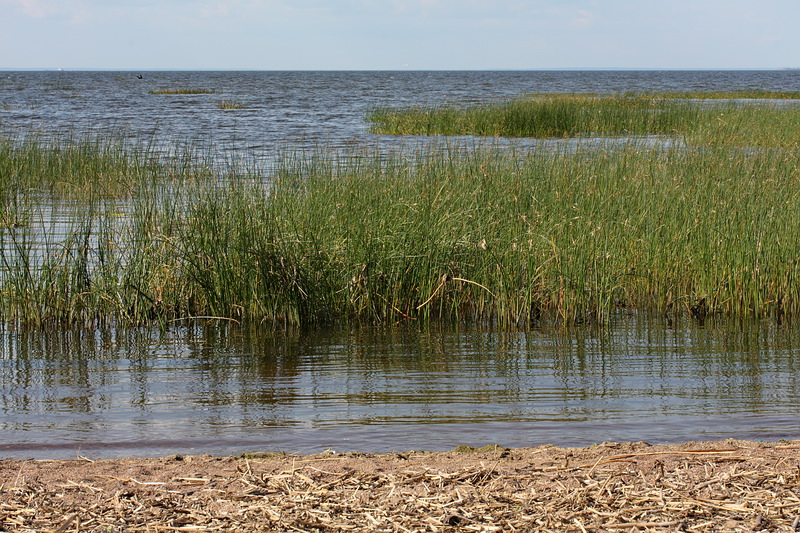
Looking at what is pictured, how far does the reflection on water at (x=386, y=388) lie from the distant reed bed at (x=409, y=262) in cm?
27

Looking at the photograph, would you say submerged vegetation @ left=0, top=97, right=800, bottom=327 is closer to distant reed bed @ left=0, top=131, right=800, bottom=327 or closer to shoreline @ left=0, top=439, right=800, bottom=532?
distant reed bed @ left=0, top=131, right=800, bottom=327

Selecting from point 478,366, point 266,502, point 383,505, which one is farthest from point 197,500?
point 478,366

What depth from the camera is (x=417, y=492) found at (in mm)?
2873

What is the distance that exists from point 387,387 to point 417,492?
Answer: 206 centimetres

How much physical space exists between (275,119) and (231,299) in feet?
85.4

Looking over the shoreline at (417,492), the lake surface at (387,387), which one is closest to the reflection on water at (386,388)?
the lake surface at (387,387)

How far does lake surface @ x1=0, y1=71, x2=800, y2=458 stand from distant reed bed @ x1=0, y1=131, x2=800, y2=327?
256mm

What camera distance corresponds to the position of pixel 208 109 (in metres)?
37.2

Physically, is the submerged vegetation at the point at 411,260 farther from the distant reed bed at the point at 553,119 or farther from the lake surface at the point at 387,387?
the distant reed bed at the point at 553,119

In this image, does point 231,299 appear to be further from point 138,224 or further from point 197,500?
point 197,500

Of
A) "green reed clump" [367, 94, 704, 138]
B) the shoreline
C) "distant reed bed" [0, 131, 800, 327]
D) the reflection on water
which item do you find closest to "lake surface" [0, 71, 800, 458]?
the reflection on water

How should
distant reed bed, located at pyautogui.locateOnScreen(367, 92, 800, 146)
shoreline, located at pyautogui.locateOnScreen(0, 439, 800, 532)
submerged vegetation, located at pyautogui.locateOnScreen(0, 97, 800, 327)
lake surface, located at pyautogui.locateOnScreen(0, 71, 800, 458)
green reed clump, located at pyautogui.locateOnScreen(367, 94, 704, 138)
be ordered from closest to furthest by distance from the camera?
shoreline, located at pyautogui.locateOnScreen(0, 439, 800, 532) → lake surface, located at pyautogui.locateOnScreen(0, 71, 800, 458) → submerged vegetation, located at pyautogui.locateOnScreen(0, 97, 800, 327) → distant reed bed, located at pyautogui.locateOnScreen(367, 92, 800, 146) → green reed clump, located at pyautogui.locateOnScreen(367, 94, 704, 138)

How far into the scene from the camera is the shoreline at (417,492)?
262cm

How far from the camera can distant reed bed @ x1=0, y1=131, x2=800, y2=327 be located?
6.29 meters
